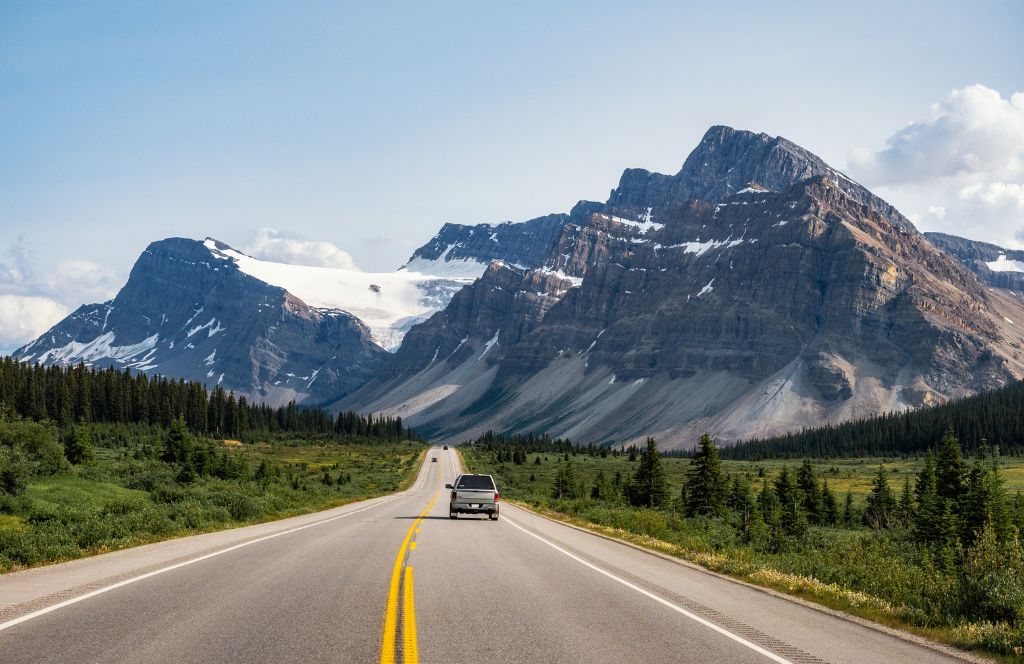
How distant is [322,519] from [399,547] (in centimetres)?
1423

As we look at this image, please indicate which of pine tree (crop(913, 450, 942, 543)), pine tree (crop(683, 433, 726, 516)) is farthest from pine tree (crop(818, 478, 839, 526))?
pine tree (crop(913, 450, 942, 543))

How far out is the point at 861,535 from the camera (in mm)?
51344

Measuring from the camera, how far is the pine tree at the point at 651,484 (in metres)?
63.9

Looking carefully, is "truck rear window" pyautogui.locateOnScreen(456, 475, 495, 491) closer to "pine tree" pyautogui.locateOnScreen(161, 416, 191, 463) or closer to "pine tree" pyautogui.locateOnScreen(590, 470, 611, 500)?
"pine tree" pyautogui.locateOnScreen(590, 470, 611, 500)

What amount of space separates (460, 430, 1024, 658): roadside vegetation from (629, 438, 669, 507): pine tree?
111mm

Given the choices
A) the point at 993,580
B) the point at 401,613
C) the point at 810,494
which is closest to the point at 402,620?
the point at 401,613

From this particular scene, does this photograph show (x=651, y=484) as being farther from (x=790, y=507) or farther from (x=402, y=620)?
(x=402, y=620)

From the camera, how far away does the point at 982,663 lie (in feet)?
33.1

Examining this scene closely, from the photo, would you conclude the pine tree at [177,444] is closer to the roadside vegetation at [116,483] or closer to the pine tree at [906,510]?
the roadside vegetation at [116,483]

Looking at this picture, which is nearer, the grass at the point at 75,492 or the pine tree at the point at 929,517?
the grass at the point at 75,492

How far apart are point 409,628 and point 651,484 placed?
55858 mm

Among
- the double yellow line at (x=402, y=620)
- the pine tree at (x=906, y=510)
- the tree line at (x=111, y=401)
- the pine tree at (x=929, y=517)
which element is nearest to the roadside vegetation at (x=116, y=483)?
the tree line at (x=111, y=401)

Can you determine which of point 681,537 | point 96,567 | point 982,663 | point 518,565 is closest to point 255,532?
point 96,567

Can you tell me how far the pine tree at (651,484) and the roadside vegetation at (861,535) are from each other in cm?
11
